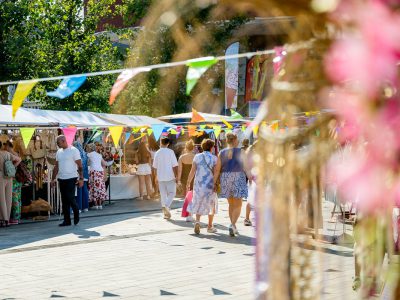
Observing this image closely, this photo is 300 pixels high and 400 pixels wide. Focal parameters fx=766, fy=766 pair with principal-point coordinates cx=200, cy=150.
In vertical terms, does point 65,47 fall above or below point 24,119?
above

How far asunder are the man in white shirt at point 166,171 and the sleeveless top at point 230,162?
2.73m

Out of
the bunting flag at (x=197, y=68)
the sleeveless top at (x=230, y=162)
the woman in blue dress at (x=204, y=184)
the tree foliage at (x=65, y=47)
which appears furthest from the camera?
the tree foliage at (x=65, y=47)

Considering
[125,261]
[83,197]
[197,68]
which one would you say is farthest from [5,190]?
[197,68]

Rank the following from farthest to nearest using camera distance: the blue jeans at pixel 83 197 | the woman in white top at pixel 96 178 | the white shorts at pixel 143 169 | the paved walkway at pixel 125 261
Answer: the white shorts at pixel 143 169 → the woman in white top at pixel 96 178 → the blue jeans at pixel 83 197 → the paved walkway at pixel 125 261

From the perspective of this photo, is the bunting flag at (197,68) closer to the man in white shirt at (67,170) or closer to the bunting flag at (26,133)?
the bunting flag at (26,133)

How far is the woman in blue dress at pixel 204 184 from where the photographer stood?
12.4 metres

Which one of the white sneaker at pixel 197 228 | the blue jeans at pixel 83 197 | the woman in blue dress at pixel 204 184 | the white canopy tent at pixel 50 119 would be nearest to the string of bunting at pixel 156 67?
the woman in blue dress at pixel 204 184

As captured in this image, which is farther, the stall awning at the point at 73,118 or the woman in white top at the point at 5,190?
the stall awning at the point at 73,118

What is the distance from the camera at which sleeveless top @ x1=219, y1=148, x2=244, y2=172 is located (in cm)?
1200

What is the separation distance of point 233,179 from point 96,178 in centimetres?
632

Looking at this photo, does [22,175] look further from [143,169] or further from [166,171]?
[143,169]

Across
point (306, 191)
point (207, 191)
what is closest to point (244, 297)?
point (207, 191)

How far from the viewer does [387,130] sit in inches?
37.2

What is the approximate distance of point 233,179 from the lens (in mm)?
12055
